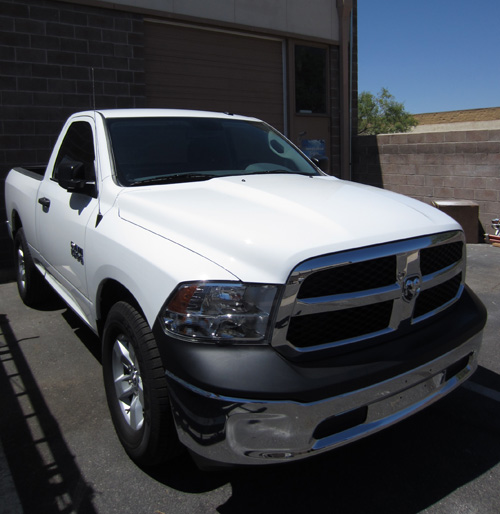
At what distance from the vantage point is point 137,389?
2.63 m

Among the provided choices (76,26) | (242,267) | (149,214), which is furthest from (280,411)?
(76,26)

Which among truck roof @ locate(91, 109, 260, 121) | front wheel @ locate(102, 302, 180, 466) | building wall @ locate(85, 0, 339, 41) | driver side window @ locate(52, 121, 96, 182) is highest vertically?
building wall @ locate(85, 0, 339, 41)

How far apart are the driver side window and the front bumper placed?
6.64ft

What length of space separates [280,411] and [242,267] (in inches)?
23.7

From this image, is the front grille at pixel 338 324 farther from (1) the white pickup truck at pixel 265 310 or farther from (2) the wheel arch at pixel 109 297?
(2) the wheel arch at pixel 109 297

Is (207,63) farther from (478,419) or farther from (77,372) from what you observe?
(478,419)

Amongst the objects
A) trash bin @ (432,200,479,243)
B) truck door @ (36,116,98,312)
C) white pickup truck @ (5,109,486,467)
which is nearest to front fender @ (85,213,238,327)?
white pickup truck @ (5,109,486,467)

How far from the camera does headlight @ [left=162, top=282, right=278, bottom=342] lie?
6.81 feet

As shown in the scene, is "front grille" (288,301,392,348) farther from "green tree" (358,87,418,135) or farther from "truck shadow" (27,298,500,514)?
"green tree" (358,87,418,135)

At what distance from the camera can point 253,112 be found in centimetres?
1032

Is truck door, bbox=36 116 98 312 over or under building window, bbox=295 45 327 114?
under

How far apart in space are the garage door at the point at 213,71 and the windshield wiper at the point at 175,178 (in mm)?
6126

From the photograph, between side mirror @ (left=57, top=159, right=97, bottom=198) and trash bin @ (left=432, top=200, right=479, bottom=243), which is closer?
side mirror @ (left=57, top=159, right=97, bottom=198)

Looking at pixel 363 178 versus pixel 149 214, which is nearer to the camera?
pixel 149 214
